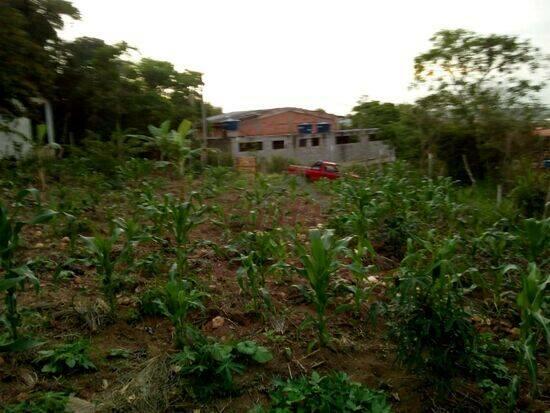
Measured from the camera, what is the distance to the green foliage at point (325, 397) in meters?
2.19

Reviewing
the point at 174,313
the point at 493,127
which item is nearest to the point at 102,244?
the point at 174,313

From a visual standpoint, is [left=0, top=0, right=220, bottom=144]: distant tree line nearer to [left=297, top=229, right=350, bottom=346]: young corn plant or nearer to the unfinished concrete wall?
the unfinished concrete wall

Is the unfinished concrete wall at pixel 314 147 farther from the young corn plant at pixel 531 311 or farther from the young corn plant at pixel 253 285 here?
the young corn plant at pixel 531 311

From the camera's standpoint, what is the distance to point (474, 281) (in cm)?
374

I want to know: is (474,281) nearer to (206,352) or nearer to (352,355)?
(352,355)

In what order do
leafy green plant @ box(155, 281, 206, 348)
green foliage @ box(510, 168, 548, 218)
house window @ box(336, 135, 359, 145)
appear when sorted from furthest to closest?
1. house window @ box(336, 135, 359, 145)
2. green foliage @ box(510, 168, 548, 218)
3. leafy green plant @ box(155, 281, 206, 348)

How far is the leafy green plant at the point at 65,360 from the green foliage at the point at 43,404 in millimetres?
254

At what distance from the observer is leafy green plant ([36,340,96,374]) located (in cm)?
249

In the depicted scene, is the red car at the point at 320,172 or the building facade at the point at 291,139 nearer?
the red car at the point at 320,172

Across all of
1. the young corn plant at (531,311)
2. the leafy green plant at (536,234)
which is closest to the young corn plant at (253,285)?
the young corn plant at (531,311)

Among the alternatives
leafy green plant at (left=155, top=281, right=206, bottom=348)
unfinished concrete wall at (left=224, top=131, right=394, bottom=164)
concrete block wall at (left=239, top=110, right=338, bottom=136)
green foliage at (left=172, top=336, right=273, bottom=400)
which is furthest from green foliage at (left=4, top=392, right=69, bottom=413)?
concrete block wall at (left=239, top=110, right=338, bottom=136)

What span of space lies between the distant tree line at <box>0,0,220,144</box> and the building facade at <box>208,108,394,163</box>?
6.07m

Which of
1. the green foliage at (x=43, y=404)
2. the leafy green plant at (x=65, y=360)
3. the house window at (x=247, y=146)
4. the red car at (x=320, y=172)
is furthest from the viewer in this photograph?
the house window at (x=247, y=146)

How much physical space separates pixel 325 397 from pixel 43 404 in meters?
1.47
